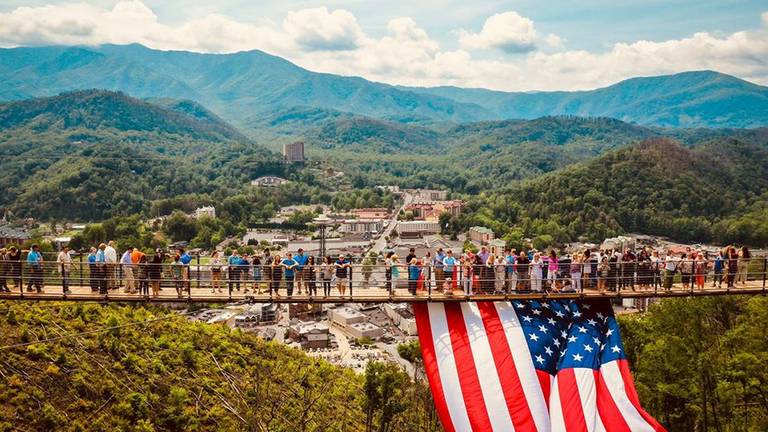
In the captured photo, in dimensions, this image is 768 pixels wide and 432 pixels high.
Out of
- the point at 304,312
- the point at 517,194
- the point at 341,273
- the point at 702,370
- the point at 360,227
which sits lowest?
the point at 304,312

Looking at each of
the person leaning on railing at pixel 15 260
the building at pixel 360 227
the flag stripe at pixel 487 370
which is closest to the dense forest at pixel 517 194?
the building at pixel 360 227

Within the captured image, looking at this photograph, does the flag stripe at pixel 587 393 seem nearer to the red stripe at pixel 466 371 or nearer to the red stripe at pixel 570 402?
the red stripe at pixel 570 402

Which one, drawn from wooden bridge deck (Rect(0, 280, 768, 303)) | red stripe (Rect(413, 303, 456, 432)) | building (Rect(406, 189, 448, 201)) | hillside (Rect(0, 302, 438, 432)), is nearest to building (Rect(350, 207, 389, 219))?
building (Rect(406, 189, 448, 201))

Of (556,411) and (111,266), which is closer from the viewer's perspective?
(556,411)

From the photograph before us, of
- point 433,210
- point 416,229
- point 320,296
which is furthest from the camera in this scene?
point 433,210

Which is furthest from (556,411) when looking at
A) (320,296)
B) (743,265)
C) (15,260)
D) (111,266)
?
(15,260)

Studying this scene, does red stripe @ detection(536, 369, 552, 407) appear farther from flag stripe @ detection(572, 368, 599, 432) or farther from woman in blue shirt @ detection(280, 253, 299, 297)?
woman in blue shirt @ detection(280, 253, 299, 297)

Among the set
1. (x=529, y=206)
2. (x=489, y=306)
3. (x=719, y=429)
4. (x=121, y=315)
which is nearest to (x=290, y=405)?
(x=121, y=315)

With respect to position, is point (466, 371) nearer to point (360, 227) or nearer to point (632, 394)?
point (632, 394)
